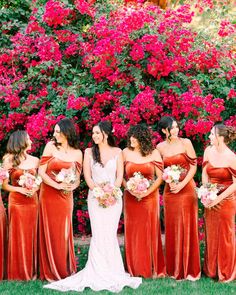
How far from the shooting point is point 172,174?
7.97 m

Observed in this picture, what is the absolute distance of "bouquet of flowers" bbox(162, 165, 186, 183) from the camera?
7.97m

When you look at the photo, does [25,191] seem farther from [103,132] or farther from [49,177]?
[103,132]

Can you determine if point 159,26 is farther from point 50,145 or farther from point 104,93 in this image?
point 50,145

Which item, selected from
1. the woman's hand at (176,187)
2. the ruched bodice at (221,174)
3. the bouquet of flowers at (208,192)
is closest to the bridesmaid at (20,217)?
the woman's hand at (176,187)

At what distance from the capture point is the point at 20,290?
24.9 feet

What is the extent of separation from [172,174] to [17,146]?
2102 millimetres

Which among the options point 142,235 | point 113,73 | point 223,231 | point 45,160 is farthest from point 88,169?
point 113,73

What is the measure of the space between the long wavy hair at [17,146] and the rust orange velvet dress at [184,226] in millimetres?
1961

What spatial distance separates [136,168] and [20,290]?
7.30 ft

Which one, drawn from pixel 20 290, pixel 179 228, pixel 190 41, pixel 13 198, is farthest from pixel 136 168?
pixel 190 41

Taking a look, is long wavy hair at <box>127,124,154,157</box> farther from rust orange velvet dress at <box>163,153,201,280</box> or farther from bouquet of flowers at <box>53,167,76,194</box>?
bouquet of flowers at <box>53,167,76,194</box>

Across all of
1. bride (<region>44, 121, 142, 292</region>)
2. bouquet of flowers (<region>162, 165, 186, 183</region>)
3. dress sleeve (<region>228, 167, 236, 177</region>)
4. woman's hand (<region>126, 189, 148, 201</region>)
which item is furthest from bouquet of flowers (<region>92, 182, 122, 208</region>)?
dress sleeve (<region>228, 167, 236, 177</region>)

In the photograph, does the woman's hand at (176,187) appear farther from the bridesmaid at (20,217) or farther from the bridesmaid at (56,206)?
the bridesmaid at (20,217)

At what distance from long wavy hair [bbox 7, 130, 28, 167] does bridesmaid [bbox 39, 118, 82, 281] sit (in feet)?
1.05
